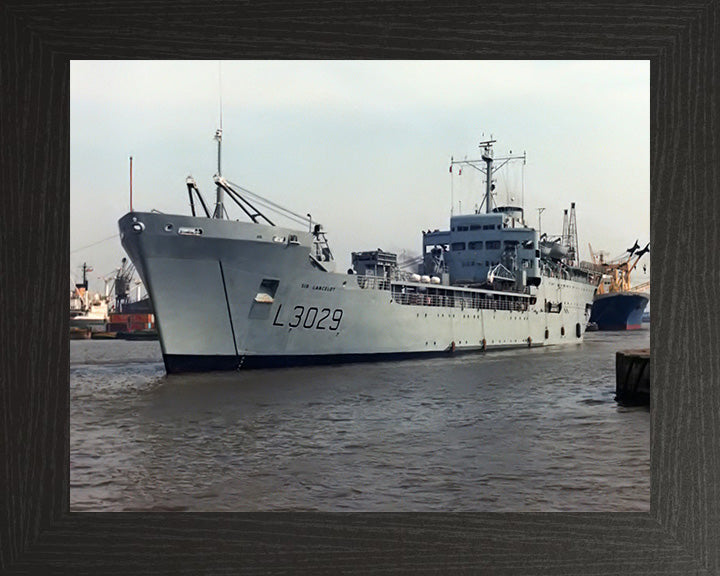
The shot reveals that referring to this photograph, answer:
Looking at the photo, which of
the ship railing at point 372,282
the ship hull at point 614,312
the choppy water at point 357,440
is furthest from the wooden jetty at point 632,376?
the ship railing at point 372,282

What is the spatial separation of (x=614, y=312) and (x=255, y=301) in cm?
531

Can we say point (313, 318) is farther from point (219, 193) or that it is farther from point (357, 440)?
point (357, 440)

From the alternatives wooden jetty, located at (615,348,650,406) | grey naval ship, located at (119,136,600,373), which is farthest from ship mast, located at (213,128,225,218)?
wooden jetty, located at (615,348,650,406)

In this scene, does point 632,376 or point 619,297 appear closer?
point 632,376

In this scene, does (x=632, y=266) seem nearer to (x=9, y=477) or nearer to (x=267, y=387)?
(x=9, y=477)

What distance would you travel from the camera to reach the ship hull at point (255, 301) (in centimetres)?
950

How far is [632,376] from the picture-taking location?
19.9 ft

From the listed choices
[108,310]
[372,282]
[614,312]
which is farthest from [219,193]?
[614,312]

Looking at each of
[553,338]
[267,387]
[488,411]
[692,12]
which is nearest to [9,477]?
[692,12]

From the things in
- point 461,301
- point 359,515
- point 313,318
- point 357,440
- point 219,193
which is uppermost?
point 219,193

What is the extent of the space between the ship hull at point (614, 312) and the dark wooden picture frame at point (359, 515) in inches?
175

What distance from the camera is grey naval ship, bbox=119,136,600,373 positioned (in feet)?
31.2

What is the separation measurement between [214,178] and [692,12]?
408cm

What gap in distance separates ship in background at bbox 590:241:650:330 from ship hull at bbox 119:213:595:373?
10.4ft
